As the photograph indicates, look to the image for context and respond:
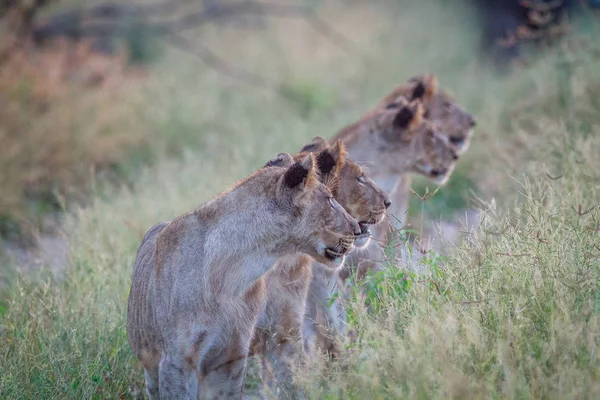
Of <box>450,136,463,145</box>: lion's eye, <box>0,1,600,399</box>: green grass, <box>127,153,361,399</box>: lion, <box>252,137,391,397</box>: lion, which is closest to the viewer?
<box>0,1,600,399</box>: green grass

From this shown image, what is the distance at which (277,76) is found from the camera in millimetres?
15945

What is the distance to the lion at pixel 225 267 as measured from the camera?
4637 millimetres

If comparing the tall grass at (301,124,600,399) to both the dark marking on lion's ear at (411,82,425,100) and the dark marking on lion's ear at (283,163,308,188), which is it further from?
the dark marking on lion's ear at (411,82,425,100)

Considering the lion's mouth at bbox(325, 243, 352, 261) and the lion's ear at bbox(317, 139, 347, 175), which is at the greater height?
the lion's ear at bbox(317, 139, 347, 175)

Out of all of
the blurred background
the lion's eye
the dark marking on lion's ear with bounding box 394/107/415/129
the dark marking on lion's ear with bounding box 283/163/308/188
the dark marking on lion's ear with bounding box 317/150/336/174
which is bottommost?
the blurred background

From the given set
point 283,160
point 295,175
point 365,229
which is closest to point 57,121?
point 365,229

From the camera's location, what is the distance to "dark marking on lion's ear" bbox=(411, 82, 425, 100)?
27.3ft

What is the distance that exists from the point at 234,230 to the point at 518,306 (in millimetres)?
1516

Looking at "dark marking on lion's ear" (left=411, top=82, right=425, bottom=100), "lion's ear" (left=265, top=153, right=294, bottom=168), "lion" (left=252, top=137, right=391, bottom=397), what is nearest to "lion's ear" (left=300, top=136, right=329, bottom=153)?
"lion" (left=252, top=137, right=391, bottom=397)

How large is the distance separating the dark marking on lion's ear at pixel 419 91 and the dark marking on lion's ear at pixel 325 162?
3.00 m

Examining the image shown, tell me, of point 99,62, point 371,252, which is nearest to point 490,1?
point 99,62

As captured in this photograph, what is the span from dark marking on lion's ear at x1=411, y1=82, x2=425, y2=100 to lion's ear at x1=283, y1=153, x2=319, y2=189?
12.4 ft

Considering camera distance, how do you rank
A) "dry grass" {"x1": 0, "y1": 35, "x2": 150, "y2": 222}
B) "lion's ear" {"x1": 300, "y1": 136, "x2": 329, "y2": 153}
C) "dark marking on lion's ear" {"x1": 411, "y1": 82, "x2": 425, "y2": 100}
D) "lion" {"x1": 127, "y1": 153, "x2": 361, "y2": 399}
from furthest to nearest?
"dry grass" {"x1": 0, "y1": 35, "x2": 150, "y2": 222}
"dark marking on lion's ear" {"x1": 411, "y1": 82, "x2": 425, "y2": 100}
"lion's ear" {"x1": 300, "y1": 136, "x2": 329, "y2": 153}
"lion" {"x1": 127, "y1": 153, "x2": 361, "y2": 399}

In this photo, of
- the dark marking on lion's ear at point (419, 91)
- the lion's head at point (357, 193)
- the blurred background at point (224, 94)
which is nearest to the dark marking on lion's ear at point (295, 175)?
the lion's head at point (357, 193)
